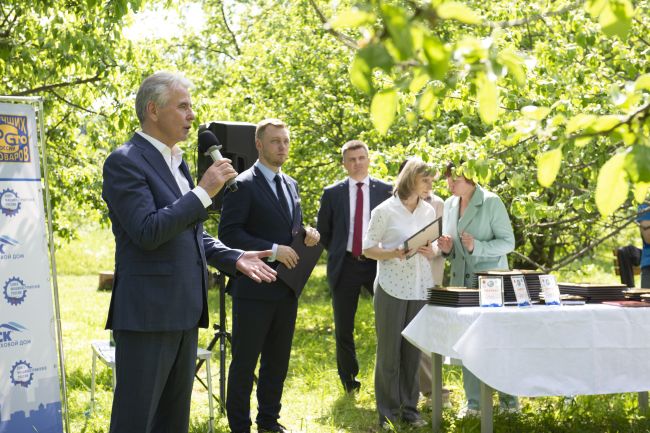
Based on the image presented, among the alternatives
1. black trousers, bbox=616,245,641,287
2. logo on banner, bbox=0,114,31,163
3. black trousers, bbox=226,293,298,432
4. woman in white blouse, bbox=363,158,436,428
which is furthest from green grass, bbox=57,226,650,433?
logo on banner, bbox=0,114,31,163

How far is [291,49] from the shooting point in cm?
1299

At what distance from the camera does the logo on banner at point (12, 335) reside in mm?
5070

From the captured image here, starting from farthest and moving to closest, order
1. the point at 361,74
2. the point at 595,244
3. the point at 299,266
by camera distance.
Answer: the point at 595,244 < the point at 299,266 < the point at 361,74

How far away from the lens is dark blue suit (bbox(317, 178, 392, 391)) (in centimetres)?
734

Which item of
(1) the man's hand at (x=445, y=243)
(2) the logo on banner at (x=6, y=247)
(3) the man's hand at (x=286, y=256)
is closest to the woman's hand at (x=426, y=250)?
(1) the man's hand at (x=445, y=243)

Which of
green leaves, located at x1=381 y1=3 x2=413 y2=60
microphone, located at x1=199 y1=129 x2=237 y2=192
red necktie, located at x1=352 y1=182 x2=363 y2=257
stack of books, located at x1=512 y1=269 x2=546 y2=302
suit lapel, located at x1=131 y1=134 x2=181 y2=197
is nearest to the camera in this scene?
green leaves, located at x1=381 y1=3 x2=413 y2=60

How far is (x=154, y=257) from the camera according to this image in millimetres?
3451

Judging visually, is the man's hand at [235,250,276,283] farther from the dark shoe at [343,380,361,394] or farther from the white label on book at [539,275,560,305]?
the dark shoe at [343,380,361,394]

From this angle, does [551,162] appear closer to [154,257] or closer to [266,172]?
[154,257]

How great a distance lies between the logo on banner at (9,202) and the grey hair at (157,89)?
1.93m

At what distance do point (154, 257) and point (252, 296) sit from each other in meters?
2.00

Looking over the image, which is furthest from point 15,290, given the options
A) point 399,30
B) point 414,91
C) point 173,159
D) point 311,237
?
point 399,30

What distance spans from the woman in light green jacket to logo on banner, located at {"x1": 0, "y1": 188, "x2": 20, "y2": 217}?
3004mm

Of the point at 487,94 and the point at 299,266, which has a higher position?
the point at 487,94
